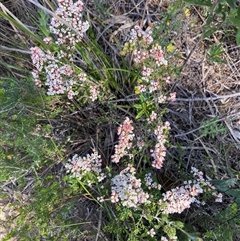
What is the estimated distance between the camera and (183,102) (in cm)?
177

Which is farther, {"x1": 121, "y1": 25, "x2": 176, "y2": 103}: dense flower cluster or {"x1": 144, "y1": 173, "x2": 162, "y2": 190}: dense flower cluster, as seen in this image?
{"x1": 144, "y1": 173, "x2": 162, "y2": 190}: dense flower cluster

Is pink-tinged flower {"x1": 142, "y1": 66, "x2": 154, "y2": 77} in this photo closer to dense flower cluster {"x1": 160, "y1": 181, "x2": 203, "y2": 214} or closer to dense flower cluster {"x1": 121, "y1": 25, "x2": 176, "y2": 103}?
dense flower cluster {"x1": 121, "y1": 25, "x2": 176, "y2": 103}

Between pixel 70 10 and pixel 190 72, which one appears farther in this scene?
pixel 190 72

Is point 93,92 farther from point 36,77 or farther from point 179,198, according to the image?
point 179,198

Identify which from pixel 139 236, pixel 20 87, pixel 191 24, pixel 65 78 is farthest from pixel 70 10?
pixel 139 236

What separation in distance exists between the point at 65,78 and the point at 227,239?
0.81 meters

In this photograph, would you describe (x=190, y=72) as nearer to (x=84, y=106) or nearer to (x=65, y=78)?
(x=84, y=106)

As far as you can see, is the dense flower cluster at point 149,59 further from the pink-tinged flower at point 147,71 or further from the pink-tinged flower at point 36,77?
the pink-tinged flower at point 36,77

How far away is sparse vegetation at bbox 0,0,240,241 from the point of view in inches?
53.4

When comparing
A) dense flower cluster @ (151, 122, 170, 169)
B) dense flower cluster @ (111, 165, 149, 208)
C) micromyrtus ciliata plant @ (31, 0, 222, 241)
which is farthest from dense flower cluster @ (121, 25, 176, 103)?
dense flower cluster @ (111, 165, 149, 208)

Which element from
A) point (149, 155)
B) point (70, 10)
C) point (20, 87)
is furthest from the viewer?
point (149, 155)

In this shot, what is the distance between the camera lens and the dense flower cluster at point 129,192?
1.31 metres

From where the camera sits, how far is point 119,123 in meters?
1.71

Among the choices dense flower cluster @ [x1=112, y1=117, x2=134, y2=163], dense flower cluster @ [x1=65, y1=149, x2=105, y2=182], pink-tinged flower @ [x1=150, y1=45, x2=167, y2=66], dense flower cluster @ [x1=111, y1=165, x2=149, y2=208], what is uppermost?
pink-tinged flower @ [x1=150, y1=45, x2=167, y2=66]
